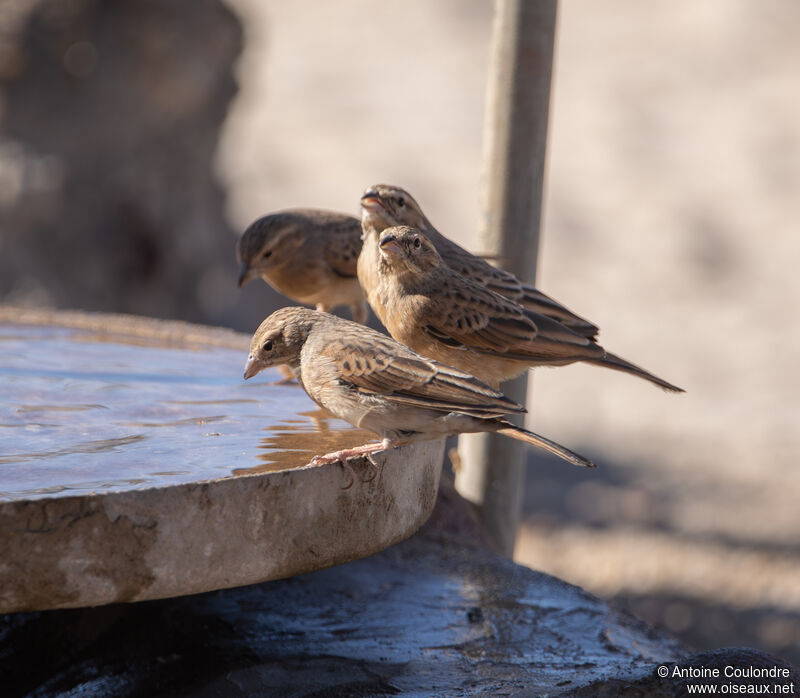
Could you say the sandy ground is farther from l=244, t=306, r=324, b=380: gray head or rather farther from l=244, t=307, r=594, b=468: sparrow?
l=244, t=307, r=594, b=468: sparrow

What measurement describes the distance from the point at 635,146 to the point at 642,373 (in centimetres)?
1597

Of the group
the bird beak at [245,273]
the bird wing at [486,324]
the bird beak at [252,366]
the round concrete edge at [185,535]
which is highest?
the bird beak at [245,273]

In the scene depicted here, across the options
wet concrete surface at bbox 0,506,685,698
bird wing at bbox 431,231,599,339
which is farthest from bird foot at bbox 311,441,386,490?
bird wing at bbox 431,231,599,339

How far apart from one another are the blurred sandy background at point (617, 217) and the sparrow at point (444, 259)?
13.1 feet

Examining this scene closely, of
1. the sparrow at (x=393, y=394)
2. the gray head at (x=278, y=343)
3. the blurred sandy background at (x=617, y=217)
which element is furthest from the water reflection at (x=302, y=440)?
the blurred sandy background at (x=617, y=217)

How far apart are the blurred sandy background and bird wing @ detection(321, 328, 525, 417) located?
202 inches

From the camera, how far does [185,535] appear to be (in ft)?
10.4

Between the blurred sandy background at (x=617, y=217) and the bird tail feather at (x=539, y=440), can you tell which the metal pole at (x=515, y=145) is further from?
the blurred sandy background at (x=617, y=217)

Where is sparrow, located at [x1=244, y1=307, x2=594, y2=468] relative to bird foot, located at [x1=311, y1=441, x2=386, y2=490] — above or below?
above

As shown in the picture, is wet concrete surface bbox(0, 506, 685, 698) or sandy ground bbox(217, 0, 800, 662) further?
sandy ground bbox(217, 0, 800, 662)

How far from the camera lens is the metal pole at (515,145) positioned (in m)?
5.71

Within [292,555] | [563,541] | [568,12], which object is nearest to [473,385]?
[292,555]

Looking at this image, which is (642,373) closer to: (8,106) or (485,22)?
(8,106)

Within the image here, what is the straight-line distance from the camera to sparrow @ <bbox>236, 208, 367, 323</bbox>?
19.0 ft
